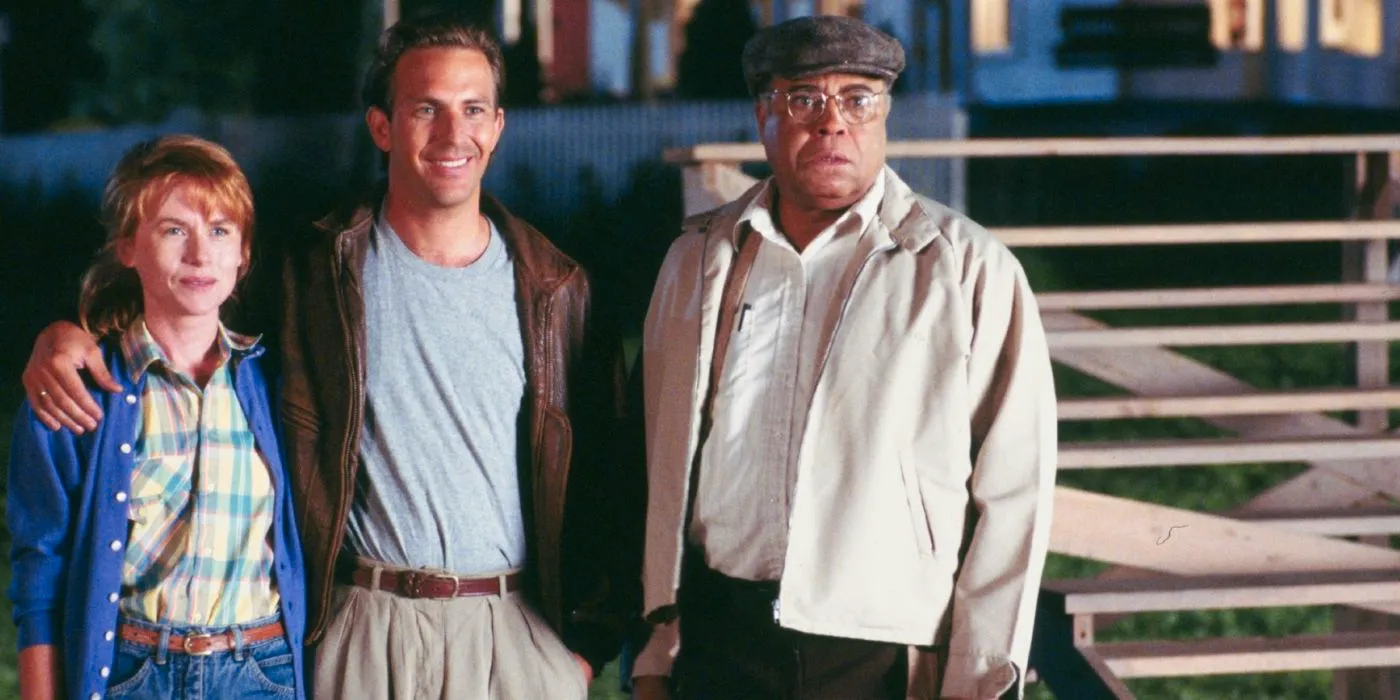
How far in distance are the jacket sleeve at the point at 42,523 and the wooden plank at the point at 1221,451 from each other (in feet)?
11.5

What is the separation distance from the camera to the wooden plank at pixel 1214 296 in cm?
638

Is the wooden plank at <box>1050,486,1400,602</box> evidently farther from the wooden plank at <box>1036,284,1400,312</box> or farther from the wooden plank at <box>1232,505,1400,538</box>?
the wooden plank at <box>1036,284,1400,312</box>

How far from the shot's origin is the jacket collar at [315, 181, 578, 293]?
3.56 meters

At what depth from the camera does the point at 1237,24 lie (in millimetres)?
19406

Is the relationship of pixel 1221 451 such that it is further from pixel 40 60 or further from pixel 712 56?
pixel 40 60

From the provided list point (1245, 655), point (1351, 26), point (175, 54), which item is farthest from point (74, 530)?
point (175, 54)

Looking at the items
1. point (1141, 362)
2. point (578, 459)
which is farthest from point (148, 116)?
point (578, 459)

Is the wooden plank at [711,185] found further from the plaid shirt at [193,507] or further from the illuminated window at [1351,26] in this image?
the illuminated window at [1351,26]

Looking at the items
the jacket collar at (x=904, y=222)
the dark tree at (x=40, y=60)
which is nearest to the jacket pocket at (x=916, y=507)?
the jacket collar at (x=904, y=222)

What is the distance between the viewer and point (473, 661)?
137 inches

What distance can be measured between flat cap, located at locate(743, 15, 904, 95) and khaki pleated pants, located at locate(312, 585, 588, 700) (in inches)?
48.9

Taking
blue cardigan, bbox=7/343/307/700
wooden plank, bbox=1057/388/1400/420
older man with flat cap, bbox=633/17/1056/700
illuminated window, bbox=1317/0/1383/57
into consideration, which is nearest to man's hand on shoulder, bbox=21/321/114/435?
blue cardigan, bbox=7/343/307/700

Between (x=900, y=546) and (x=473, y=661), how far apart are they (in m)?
0.92

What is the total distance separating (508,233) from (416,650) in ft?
2.98
